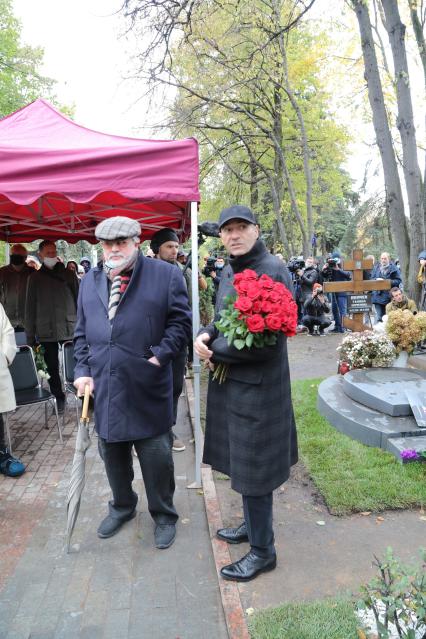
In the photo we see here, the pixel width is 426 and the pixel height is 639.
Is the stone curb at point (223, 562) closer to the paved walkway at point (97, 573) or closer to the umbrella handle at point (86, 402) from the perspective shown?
the paved walkway at point (97, 573)

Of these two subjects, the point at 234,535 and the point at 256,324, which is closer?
the point at 256,324

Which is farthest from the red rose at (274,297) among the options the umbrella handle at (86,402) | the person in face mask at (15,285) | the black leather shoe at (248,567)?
the person in face mask at (15,285)

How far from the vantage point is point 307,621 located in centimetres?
223

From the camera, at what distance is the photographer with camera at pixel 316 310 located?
1068 cm

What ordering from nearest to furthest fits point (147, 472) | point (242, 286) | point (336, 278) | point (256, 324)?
1. point (256, 324)
2. point (242, 286)
3. point (147, 472)
4. point (336, 278)

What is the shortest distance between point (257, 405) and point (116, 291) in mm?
1096

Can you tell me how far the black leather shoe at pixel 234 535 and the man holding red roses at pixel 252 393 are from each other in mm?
342

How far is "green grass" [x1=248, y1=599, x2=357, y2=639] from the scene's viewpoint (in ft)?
7.03

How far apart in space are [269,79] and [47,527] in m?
14.3

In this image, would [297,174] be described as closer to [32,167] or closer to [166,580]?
[32,167]

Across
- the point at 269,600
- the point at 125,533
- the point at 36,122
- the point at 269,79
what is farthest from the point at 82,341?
the point at 269,79

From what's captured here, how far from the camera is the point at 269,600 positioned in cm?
243

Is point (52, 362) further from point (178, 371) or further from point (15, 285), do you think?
point (178, 371)

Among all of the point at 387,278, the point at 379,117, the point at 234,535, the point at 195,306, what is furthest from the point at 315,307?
the point at 234,535
